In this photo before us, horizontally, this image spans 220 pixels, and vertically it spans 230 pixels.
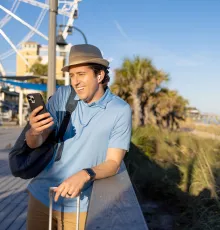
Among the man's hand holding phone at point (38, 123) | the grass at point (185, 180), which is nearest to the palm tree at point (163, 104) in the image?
the grass at point (185, 180)

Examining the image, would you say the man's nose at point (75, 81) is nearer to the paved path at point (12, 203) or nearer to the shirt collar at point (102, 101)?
the shirt collar at point (102, 101)

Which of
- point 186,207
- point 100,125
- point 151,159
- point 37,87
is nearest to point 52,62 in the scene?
point 151,159

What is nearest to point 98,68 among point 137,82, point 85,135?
point 85,135

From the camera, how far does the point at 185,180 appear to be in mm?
5953

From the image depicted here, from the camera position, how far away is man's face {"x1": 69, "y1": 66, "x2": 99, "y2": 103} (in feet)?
6.51

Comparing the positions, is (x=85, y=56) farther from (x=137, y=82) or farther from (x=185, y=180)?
(x=137, y=82)

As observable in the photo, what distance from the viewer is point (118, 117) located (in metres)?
1.95

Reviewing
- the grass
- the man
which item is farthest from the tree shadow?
the man

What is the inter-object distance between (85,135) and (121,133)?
0.62 feet

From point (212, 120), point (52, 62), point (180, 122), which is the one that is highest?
point (52, 62)

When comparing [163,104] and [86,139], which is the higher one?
[86,139]

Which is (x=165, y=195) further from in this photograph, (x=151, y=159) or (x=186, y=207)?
(x=151, y=159)

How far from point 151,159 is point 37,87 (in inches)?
829

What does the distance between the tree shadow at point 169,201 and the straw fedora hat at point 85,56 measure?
276 cm
